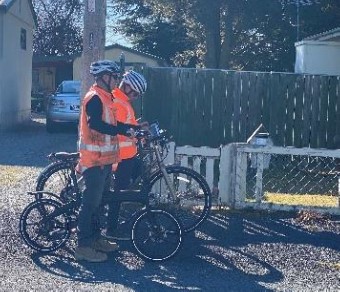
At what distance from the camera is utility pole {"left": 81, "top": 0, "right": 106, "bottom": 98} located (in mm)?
9805

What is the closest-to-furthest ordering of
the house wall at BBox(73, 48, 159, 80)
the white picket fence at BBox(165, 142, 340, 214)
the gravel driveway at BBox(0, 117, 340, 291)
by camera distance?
the gravel driveway at BBox(0, 117, 340, 291) < the white picket fence at BBox(165, 142, 340, 214) < the house wall at BBox(73, 48, 159, 80)

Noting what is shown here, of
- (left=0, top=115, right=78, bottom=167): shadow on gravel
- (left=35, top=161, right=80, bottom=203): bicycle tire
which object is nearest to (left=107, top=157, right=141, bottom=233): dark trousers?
(left=35, top=161, right=80, bottom=203): bicycle tire

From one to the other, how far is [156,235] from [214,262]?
0.60 m

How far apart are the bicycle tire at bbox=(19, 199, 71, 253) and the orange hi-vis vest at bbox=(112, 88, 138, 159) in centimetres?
114

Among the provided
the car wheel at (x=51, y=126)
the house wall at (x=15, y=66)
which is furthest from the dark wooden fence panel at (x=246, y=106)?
the house wall at (x=15, y=66)

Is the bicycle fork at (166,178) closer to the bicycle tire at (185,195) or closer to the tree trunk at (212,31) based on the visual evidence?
the bicycle tire at (185,195)

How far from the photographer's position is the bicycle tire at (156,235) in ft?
21.9

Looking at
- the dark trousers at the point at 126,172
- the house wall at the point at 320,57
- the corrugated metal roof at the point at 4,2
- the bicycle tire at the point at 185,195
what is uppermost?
the corrugated metal roof at the point at 4,2

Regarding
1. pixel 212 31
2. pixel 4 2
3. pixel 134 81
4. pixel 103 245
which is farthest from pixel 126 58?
pixel 103 245

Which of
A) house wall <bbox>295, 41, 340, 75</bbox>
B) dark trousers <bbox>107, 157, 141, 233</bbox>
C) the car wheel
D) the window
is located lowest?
dark trousers <bbox>107, 157, 141, 233</bbox>

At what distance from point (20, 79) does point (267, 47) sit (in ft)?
34.6

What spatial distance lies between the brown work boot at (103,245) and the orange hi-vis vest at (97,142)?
71 cm

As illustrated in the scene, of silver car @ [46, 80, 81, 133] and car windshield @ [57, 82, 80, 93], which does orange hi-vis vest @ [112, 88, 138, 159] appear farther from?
car windshield @ [57, 82, 80, 93]

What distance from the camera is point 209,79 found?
12422 millimetres
